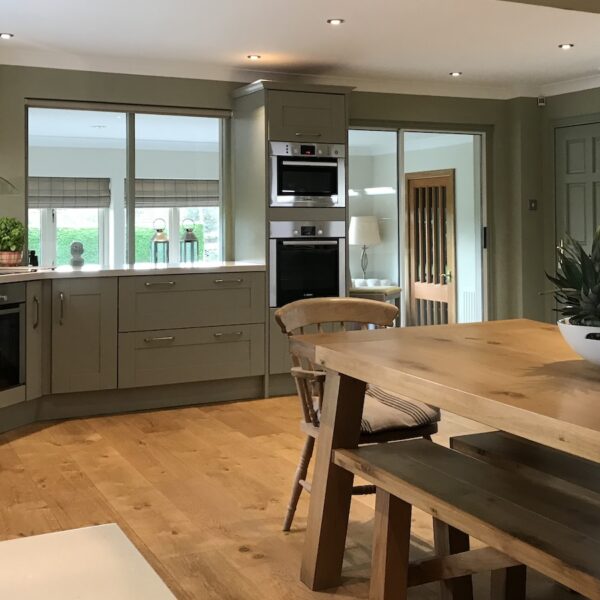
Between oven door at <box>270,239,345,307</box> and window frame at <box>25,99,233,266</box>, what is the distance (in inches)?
23.6

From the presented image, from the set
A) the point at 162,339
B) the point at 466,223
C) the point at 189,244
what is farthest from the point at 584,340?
the point at 466,223

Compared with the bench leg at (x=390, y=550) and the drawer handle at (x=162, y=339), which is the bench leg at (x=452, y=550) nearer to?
the bench leg at (x=390, y=550)

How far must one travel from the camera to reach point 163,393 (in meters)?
5.35

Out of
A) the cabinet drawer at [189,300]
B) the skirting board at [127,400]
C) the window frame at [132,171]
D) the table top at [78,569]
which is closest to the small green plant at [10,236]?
the window frame at [132,171]

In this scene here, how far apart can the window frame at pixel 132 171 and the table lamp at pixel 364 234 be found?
99 centimetres

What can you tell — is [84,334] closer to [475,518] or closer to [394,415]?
[394,415]

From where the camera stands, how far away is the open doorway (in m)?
6.39

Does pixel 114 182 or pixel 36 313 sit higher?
pixel 114 182

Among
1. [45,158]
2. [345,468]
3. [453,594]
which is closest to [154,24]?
[45,158]

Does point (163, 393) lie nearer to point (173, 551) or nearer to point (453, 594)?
point (173, 551)

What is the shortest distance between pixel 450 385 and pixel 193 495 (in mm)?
1987

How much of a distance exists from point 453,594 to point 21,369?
3085 millimetres

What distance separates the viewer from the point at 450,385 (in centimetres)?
186

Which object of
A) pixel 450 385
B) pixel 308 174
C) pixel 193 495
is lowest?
pixel 193 495
